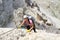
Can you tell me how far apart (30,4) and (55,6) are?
31.3 feet

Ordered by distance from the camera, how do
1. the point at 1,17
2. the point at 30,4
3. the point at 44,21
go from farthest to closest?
the point at 30,4 → the point at 44,21 → the point at 1,17

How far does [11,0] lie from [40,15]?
3.49m

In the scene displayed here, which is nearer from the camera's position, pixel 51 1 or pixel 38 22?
pixel 38 22

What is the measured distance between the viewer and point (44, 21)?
20.3 meters

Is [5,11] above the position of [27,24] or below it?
below

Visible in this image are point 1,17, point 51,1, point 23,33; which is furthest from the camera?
point 51,1

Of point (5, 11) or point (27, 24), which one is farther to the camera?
point (5, 11)

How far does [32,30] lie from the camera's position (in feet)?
25.8

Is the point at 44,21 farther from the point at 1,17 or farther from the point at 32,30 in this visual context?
the point at 32,30

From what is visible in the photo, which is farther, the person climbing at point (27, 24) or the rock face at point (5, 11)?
the rock face at point (5, 11)

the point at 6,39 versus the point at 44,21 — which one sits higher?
the point at 6,39

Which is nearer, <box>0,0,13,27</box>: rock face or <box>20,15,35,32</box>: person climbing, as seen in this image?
<box>20,15,35,32</box>: person climbing

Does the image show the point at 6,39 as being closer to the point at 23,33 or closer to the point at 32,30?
the point at 23,33

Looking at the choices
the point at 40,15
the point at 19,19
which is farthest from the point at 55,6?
the point at 19,19
